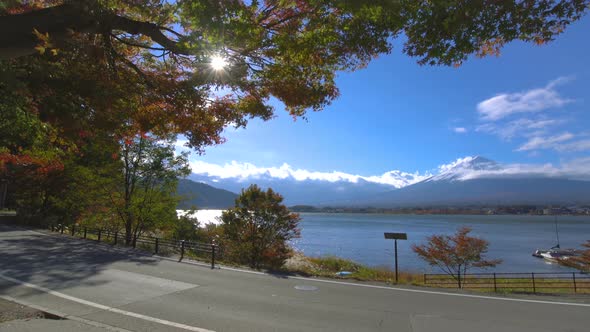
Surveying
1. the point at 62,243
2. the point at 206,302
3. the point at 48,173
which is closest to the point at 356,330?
the point at 206,302

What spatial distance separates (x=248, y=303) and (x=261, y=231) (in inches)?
477

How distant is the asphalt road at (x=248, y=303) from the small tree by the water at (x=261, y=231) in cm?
857

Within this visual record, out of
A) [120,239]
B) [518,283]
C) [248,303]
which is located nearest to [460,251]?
[518,283]

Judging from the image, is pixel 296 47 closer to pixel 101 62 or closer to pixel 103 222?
pixel 101 62

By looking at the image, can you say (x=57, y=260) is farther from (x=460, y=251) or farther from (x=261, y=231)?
(x=460, y=251)

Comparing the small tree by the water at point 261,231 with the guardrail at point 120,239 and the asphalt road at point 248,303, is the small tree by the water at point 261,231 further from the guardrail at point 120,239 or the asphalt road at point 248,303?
the asphalt road at point 248,303

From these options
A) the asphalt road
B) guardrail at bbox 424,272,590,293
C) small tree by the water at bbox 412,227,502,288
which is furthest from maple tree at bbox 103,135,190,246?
small tree by the water at bbox 412,227,502,288

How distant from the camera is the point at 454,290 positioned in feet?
28.7

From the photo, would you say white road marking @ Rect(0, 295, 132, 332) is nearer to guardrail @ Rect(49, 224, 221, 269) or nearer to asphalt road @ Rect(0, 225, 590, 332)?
asphalt road @ Rect(0, 225, 590, 332)

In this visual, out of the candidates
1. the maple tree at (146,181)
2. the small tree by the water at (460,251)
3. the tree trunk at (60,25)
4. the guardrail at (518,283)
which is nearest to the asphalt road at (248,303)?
the tree trunk at (60,25)

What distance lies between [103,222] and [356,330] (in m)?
22.2

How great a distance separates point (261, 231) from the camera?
62.4 feet


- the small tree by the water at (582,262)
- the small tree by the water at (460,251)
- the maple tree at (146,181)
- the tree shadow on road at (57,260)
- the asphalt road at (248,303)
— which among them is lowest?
the small tree by the water at (582,262)

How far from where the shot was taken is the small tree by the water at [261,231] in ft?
61.2
